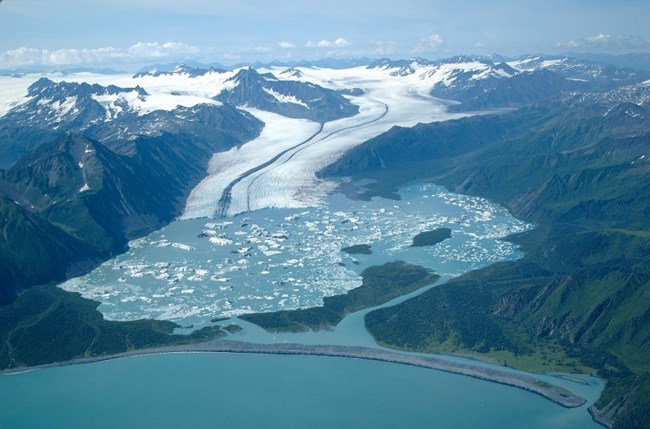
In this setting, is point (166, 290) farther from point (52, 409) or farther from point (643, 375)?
point (643, 375)

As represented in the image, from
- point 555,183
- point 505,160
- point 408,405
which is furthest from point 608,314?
point 505,160

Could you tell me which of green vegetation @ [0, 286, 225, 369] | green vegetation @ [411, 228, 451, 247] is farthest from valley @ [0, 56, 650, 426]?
green vegetation @ [411, 228, 451, 247]

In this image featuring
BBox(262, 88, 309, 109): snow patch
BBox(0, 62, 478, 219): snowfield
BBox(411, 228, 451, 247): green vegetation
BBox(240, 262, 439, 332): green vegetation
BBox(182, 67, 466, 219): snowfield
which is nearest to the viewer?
BBox(240, 262, 439, 332): green vegetation

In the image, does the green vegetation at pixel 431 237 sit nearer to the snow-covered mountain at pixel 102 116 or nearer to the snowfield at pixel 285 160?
the snowfield at pixel 285 160

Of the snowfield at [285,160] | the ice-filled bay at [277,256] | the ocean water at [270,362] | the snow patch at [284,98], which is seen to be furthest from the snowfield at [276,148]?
the ocean water at [270,362]

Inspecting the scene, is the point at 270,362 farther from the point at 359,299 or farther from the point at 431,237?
the point at 431,237

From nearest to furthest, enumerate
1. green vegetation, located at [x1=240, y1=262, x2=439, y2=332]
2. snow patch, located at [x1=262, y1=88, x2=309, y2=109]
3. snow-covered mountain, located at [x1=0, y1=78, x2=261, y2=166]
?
green vegetation, located at [x1=240, y1=262, x2=439, y2=332] → snow-covered mountain, located at [x1=0, y1=78, x2=261, y2=166] → snow patch, located at [x1=262, y1=88, x2=309, y2=109]

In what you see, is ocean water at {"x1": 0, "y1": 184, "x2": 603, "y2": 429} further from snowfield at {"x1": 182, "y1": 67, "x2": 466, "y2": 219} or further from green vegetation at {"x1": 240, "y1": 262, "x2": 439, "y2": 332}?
snowfield at {"x1": 182, "y1": 67, "x2": 466, "y2": 219}
